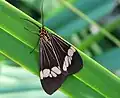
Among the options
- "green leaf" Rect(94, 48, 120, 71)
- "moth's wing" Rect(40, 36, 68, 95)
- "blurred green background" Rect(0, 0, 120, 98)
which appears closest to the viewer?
"moth's wing" Rect(40, 36, 68, 95)

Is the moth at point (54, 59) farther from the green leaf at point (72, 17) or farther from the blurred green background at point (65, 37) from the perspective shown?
the green leaf at point (72, 17)

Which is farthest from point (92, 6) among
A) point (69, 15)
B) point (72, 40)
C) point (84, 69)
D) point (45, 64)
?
point (84, 69)

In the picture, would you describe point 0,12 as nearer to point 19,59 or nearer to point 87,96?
point 19,59

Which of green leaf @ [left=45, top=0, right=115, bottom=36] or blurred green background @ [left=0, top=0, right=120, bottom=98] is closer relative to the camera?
blurred green background @ [left=0, top=0, right=120, bottom=98]

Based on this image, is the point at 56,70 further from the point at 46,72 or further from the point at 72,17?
the point at 72,17

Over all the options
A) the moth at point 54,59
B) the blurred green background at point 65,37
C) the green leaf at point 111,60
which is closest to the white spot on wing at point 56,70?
the moth at point 54,59

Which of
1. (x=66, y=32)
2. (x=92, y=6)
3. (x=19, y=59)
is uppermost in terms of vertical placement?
(x=92, y=6)

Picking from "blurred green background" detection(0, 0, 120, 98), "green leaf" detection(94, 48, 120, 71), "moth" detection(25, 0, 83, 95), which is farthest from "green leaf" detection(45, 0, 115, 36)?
"moth" detection(25, 0, 83, 95)

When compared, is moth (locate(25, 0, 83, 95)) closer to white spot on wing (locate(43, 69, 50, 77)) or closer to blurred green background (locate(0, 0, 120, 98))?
white spot on wing (locate(43, 69, 50, 77))
